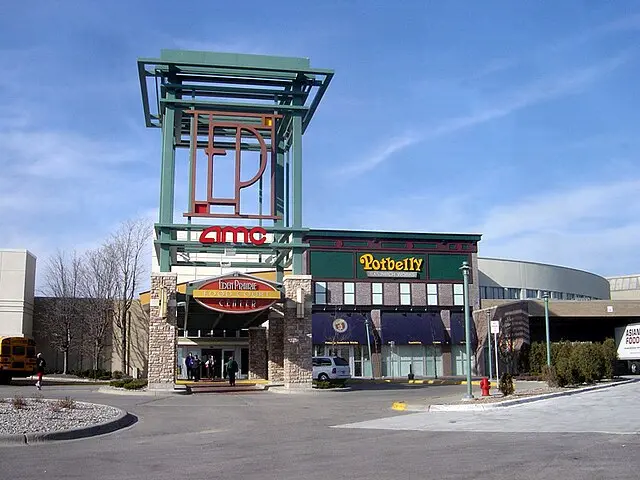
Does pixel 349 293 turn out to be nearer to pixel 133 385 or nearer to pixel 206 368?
pixel 206 368

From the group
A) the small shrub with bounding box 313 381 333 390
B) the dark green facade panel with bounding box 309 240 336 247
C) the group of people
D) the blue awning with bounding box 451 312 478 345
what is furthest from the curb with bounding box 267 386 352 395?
the blue awning with bounding box 451 312 478 345

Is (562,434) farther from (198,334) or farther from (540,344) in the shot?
(198,334)

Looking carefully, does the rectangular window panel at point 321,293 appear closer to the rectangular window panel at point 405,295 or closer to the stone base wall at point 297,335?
the rectangular window panel at point 405,295

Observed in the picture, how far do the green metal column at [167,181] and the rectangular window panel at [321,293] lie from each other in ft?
81.0

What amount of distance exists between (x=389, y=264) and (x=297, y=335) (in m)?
25.4

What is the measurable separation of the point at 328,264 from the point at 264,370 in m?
15.6

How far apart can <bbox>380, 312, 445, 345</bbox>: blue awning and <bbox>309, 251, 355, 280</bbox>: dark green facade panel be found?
4.33m

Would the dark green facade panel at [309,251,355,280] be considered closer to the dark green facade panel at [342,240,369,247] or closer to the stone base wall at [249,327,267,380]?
the dark green facade panel at [342,240,369,247]

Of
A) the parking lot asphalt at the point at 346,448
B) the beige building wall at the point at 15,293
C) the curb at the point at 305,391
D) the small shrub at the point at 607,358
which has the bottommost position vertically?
the parking lot asphalt at the point at 346,448

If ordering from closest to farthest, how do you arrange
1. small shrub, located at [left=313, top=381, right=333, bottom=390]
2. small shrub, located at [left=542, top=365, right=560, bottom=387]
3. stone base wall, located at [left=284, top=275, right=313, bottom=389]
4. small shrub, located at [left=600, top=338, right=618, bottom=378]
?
small shrub, located at [left=542, top=365, right=560, bottom=387] → stone base wall, located at [left=284, top=275, right=313, bottom=389] → small shrub, located at [left=313, top=381, right=333, bottom=390] → small shrub, located at [left=600, top=338, right=618, bottom=378]

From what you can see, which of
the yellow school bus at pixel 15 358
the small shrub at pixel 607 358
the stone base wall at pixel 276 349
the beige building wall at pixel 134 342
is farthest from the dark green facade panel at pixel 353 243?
the yellow school bus at pixel 15 358

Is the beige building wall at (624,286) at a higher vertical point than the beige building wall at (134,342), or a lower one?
higher

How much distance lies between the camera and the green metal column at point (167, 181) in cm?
3403

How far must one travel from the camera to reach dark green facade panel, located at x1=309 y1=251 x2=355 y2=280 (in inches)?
2292
